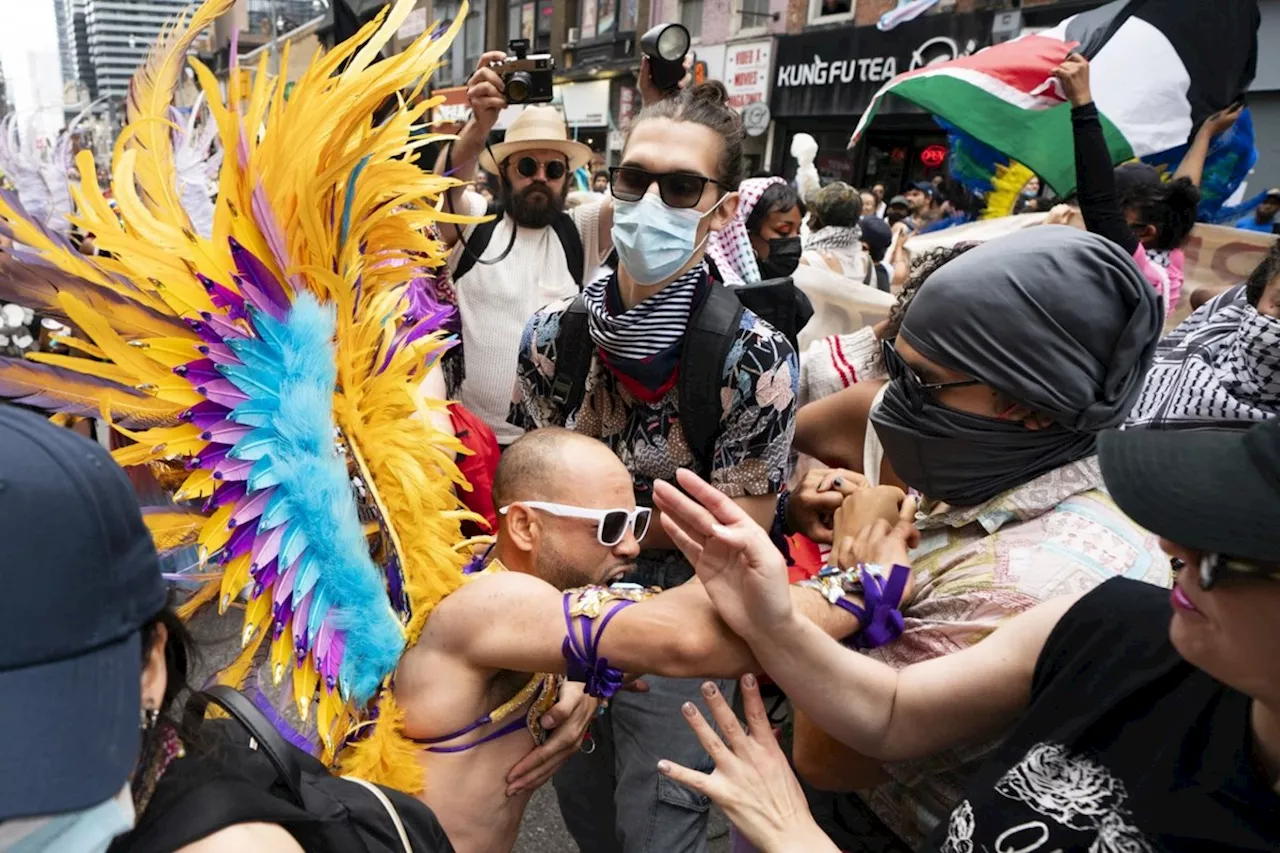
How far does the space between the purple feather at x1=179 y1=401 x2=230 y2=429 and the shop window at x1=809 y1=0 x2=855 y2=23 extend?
679 inches

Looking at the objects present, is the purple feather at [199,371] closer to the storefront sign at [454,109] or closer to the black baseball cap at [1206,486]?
the black baseball cap at [1206,486]

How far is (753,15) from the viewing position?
18.2 metres

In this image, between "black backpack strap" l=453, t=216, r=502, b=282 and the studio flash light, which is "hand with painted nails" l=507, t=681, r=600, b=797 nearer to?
"black backpack strap" l=453, t=216, r=502, b=282

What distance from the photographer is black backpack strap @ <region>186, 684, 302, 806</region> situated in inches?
41.2

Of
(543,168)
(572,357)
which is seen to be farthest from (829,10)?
(572,357)

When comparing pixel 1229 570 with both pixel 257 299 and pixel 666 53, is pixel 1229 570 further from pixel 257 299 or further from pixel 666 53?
pixel 666 53

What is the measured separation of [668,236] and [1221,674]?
61.1 inches

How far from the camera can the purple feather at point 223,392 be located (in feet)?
4.59

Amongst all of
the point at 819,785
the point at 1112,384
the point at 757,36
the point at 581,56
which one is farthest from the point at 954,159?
the point at 581,56

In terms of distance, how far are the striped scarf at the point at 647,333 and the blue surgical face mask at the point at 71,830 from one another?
1444 millimetres

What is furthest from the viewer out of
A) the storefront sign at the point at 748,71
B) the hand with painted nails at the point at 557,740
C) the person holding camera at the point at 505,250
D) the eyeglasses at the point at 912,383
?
the storefront sign at the point at 748,71

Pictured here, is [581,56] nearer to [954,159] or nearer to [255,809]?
[954,159]

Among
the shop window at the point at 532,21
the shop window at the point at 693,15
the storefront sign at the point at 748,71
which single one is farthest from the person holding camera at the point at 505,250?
the shop window at the point at 532,21

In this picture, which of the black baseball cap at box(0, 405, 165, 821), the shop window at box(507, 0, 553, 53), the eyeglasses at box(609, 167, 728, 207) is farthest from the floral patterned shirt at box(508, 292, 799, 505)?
the shop window at box(507, 0, 553, 53)
